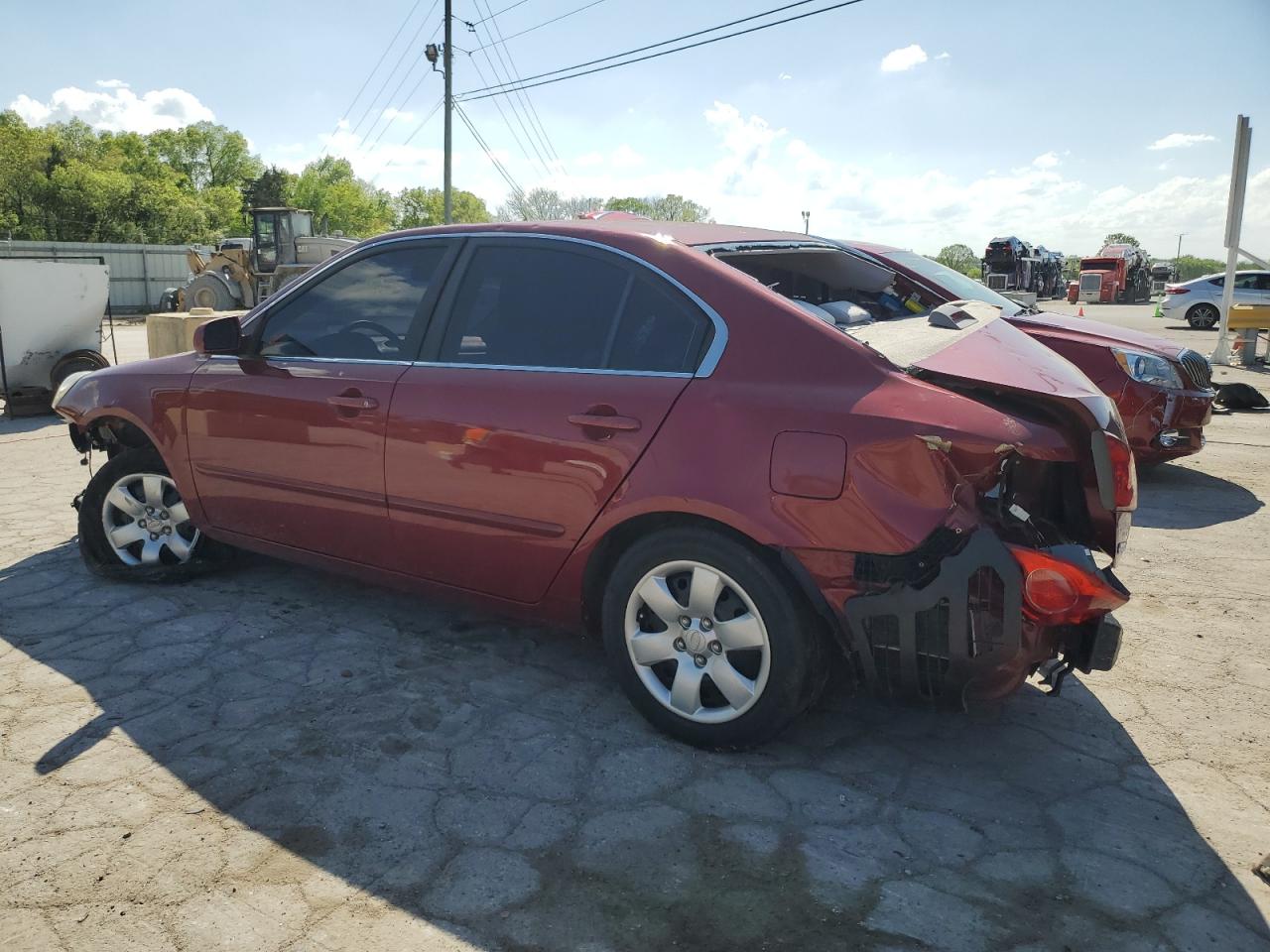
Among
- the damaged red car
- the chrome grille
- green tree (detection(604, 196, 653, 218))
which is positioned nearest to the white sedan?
the chrome grille

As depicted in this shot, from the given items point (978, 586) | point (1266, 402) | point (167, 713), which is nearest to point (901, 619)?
point (978, 586)

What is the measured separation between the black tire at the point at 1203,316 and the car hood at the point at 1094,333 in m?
20.9

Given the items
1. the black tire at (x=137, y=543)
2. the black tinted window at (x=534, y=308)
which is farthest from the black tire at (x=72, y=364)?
the black tinted window at (x=534, y=308)

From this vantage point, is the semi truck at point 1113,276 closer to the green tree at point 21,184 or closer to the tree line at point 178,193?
the tree line at point 178,193

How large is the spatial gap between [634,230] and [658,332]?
0.44 metres

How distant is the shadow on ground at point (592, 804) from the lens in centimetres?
219

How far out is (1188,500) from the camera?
625 centimetres

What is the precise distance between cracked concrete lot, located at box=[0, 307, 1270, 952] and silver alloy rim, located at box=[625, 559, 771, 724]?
182 millimetres

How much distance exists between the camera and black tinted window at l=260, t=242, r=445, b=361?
11.5ft

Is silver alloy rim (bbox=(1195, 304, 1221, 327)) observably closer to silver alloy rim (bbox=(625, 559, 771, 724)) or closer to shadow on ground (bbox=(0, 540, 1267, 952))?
shadow on ground (bbox=(0, 540, 1267, 952))

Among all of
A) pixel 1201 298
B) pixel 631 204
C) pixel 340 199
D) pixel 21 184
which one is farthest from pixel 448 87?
pixel 340 199

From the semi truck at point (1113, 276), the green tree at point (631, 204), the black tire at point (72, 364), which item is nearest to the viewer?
the black tire at point (72, 364)

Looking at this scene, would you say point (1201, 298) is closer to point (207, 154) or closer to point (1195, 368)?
point (1195, 368)

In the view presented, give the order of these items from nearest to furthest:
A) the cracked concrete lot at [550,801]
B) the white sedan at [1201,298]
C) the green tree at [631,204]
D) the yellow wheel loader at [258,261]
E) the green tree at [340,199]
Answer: the cracked concrete lot at [550,801]
the yellow wheel loader at [258,261]
the white sedan at [1201,298]
the green tree at [631,204]
the green tree at [340,199]
